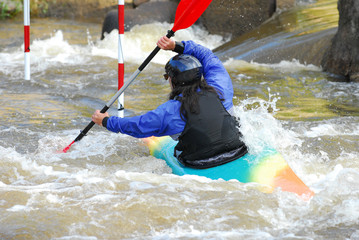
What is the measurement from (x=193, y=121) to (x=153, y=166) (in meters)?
0.72

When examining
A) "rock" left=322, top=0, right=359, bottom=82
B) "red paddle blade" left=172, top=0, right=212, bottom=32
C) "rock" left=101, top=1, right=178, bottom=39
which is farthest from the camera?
"rock" left=101, top=1, right=178, bottom=39

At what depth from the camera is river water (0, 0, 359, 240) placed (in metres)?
2.85

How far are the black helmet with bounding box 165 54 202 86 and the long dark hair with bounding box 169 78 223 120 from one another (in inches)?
1.1

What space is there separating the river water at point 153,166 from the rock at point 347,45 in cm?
21

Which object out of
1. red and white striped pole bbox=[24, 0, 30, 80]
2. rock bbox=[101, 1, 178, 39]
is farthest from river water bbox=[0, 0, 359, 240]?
rock bbox=[101, 1, 178, 39]

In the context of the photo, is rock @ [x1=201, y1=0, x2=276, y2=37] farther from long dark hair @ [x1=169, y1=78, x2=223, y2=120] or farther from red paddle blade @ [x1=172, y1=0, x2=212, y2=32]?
long dark hair @ [x1=169, y1=78, x2=223, y2=120]

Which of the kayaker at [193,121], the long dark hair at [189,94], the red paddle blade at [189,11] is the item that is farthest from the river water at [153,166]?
the red paddle blade at [189,11]

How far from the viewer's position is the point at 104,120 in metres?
3.67

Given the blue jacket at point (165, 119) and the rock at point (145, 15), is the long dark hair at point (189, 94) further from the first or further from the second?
the rock at point (145, 15)

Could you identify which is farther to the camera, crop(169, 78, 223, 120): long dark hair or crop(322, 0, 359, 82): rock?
crop(322, 0, 359, 82): rock

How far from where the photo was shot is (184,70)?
3.33 meters

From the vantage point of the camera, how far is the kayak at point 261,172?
3.26 metres

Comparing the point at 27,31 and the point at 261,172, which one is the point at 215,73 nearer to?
the point at 261,172

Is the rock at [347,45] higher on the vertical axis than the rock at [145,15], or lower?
higher
